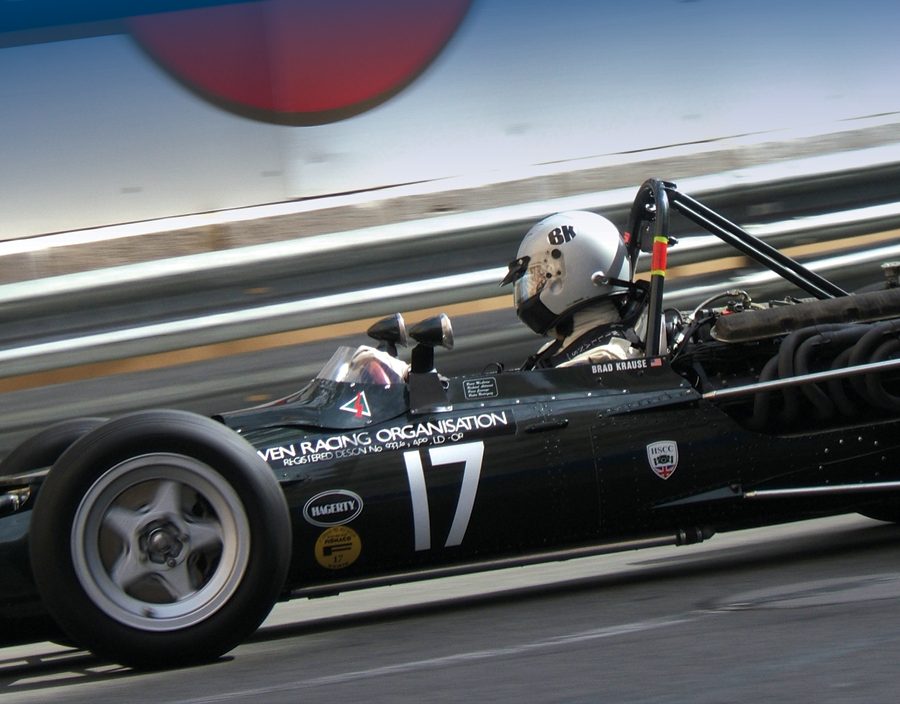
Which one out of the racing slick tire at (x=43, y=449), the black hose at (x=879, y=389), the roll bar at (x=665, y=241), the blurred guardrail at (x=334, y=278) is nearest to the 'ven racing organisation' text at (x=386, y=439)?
the roll bar at (x=665, y=241)

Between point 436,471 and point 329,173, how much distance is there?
2.61 m

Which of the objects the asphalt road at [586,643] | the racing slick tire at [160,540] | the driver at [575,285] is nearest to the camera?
the asphalt road at [586,643]

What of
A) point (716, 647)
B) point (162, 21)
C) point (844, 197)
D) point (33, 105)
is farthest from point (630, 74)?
point (716, 647)

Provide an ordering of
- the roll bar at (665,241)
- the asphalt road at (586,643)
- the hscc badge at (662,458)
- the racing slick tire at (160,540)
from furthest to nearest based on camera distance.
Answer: the roll bar at (665,241) < the hscc badge at (662,458) < the racing slick tire at (160,540) < the asphalt road at (586,643)

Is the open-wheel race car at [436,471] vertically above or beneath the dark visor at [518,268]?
beneath

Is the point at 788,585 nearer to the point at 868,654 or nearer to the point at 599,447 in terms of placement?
the point at 599,447

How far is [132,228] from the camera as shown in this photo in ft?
21.8

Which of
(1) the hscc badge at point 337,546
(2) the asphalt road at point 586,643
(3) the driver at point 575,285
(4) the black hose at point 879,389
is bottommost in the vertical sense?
(2) the asphalt road at point 586,643

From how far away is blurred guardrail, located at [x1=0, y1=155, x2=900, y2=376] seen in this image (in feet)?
21.0

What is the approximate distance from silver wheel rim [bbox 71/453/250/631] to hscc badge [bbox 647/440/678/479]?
1.37 metres

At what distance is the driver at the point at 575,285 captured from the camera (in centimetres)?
543

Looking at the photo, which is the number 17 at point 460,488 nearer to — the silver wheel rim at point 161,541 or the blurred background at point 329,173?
the silver wheel rim at point 161,541

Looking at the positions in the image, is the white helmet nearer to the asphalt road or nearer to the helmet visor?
the helmet visor

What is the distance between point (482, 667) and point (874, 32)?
5.23 meters
